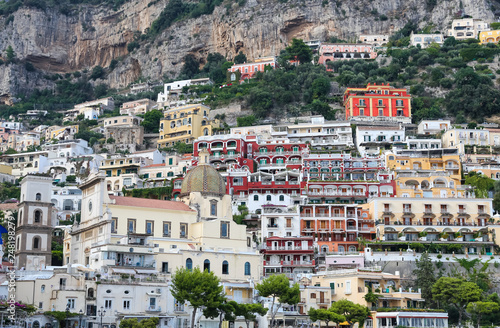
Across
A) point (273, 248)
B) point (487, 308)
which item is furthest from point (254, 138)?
point (487, 308)

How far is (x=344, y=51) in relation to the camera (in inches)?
5674

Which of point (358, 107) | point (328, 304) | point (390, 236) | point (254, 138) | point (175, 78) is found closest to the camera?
point (328, 304)

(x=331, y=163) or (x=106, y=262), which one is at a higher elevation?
(x=331, y=163)

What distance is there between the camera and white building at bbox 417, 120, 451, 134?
10975 cm

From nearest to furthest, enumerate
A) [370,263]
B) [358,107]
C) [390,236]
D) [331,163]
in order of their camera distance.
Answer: [370,263] → [390,236] → [331,163] → [358,107]

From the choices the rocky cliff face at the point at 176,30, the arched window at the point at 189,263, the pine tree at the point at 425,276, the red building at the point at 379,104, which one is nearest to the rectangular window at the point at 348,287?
the pine tree at the point at 425,276

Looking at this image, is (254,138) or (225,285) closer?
(225,285)

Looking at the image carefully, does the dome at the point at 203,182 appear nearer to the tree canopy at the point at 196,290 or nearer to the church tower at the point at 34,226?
the church tower at the point at 34,226

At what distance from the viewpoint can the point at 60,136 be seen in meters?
130

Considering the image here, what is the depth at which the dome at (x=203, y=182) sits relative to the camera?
73500 mm

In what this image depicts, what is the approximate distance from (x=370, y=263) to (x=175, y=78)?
95.0 m

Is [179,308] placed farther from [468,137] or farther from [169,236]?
[468,137]

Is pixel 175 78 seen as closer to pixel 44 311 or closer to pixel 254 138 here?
pixel 254 138

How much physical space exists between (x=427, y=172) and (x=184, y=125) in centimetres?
4222
